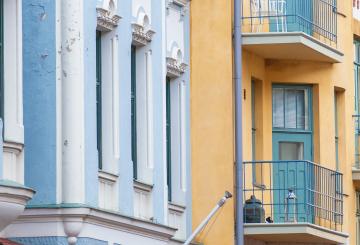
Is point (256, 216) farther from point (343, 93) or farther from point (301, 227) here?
point (343, 93)

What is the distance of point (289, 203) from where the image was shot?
40750 mm

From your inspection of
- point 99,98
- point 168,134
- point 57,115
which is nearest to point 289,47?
point 168,134

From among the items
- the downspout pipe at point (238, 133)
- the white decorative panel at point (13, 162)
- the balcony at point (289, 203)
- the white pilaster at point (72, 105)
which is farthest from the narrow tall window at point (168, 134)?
the white decorative panel at point (13, 162)

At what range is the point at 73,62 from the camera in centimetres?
3102

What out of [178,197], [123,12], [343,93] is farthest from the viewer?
[343,93]

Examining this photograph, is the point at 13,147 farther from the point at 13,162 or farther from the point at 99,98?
the point at 99,98

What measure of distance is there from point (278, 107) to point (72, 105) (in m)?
12.5

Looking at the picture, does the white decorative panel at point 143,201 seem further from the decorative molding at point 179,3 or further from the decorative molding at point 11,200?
the decorative molding at point 11,200

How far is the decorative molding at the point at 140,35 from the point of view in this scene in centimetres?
3456

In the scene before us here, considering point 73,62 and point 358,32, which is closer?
point 73,62

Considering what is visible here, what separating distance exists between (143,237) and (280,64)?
30.9 ft

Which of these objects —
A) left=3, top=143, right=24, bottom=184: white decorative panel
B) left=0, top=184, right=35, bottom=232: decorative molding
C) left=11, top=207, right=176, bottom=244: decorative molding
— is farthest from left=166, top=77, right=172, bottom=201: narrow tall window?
left=0, top=184, right=35, bottom=232: decorative molding

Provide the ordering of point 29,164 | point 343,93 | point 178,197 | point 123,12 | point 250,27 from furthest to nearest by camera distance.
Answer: point 343,93 → point 250,27 → point 178,197 → point 123,12 → point 29,164

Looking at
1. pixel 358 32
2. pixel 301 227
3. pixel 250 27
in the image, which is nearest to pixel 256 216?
pixel 301 227
